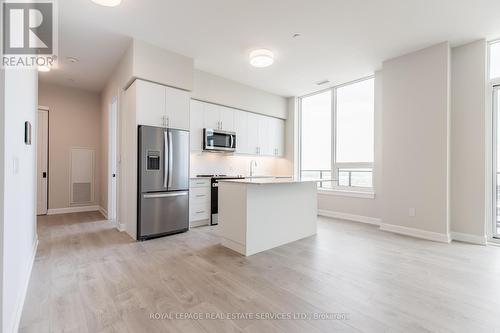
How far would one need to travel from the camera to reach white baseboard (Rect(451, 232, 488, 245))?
3533 millimetres

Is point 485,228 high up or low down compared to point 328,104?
down

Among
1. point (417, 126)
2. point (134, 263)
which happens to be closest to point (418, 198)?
point (417, 126)

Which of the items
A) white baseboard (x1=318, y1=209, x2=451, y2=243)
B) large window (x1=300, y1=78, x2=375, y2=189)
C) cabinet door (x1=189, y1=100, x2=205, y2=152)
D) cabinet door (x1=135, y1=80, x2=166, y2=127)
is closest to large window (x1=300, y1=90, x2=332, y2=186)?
large window (x1=300, y1=78, x2=375, y2=189)

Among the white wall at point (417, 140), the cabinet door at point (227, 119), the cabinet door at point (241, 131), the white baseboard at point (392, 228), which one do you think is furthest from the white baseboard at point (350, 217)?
the cabinet door at point (227, 119)

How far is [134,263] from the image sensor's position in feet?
9.09

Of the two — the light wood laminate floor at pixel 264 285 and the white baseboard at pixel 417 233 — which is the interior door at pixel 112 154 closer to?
the light wood laminate floor at pixel 264 285

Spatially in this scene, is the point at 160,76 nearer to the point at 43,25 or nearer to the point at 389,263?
the point at 43,25

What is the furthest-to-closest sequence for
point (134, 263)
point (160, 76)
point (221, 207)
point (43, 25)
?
point (160, 76), point (221, 207), point (43, 25), point (134, 263)

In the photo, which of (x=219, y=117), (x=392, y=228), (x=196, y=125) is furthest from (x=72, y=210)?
(x=392, y=228)

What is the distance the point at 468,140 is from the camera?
145 inches

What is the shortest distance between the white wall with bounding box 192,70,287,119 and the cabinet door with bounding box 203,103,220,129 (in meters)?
0.13

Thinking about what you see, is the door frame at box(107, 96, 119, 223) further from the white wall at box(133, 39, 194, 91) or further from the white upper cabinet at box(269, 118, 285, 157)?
the white upper cabinet at box(269, 118, 285, 157)

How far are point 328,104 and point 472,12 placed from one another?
3086 mm

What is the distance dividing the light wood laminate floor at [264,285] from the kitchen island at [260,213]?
0.19 meters
